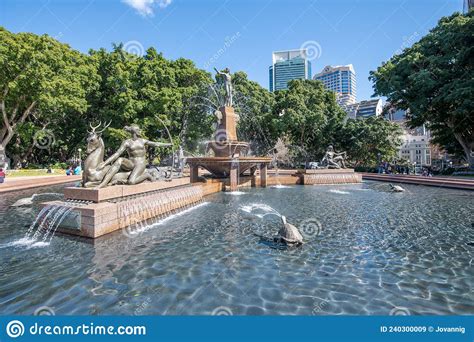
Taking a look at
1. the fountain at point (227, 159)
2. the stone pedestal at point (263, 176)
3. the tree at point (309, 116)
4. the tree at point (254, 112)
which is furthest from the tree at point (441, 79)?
the fountain at point (227, 159)

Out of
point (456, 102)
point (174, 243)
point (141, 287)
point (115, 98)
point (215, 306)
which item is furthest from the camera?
point (115, 98)

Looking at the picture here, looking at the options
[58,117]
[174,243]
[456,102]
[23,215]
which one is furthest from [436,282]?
[58,117]

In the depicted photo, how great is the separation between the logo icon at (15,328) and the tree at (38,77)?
33.5m

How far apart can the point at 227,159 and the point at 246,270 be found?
12.7m

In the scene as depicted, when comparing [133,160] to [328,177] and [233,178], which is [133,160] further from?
[328,177]

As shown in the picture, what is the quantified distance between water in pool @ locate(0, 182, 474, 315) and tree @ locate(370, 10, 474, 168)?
2238cm

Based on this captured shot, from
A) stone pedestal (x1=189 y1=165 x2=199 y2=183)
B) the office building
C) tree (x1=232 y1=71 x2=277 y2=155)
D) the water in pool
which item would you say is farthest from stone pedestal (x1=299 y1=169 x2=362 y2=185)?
the office building

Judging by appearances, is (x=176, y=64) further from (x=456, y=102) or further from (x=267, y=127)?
(x=456, y=102)

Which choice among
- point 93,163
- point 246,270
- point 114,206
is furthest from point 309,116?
point 246,270

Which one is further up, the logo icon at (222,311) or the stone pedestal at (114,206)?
the stone pedestal at (114,206)

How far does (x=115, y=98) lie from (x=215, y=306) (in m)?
36.5

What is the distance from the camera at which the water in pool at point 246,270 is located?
4.18m

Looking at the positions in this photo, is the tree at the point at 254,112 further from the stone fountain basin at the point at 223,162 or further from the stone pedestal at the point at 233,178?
the stone pedestal at the point at 233,178

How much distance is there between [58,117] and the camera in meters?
39.3
